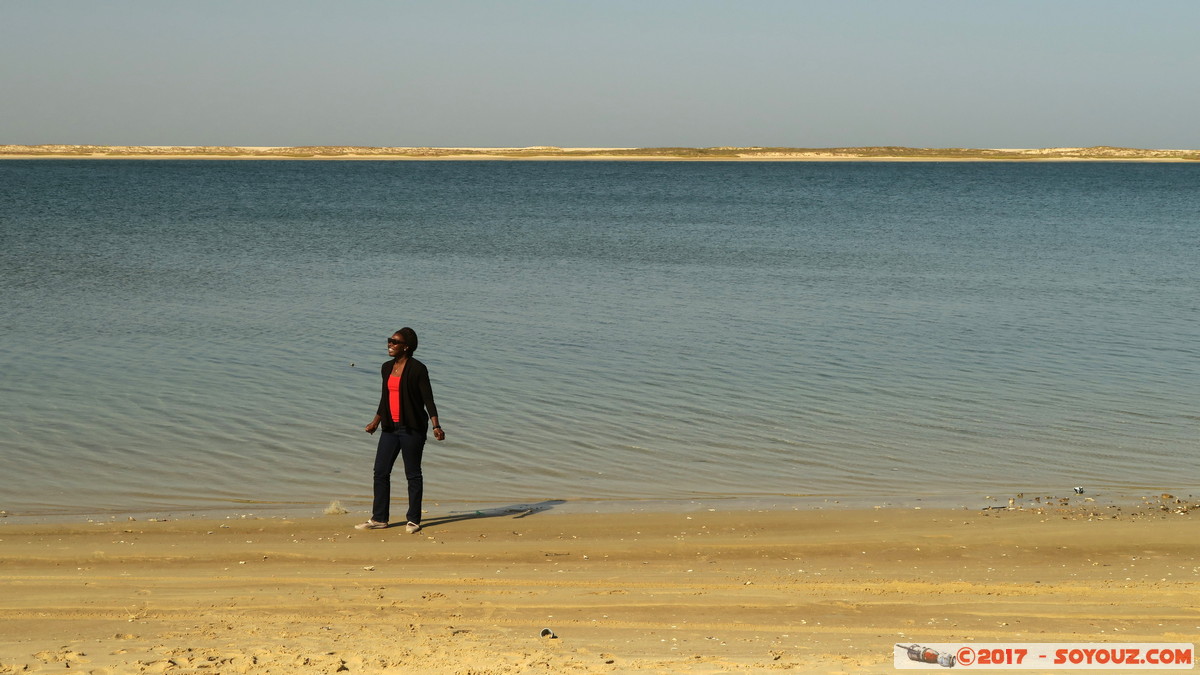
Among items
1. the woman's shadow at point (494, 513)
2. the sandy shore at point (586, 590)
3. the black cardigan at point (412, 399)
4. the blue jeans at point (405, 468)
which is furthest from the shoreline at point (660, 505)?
the black cardigan at point (412, 399)

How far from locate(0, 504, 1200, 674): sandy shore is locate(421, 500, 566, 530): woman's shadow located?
50 millimetres

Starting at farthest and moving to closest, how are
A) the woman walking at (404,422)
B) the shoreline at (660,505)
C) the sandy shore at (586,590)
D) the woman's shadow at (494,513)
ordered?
the shoreline at (660,505) → the woman's shadow at (494,513) → the woman walking at (404,422) → the sandy shore at (586,590)

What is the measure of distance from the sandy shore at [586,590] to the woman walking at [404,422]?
19cm

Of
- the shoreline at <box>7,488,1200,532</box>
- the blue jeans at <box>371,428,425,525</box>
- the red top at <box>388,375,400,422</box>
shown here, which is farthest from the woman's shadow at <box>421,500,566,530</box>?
the red top at <box>388,375,400,422</box>

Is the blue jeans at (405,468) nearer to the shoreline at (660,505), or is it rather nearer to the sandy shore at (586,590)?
the sandy shore at (586,590)

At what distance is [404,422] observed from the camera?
795 cm

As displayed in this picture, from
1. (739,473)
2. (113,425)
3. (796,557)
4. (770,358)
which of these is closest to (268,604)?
(796,557)

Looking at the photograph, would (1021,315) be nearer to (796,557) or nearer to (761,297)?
(761,297)

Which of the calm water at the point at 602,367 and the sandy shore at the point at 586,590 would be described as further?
the calm water at the point at 602,367

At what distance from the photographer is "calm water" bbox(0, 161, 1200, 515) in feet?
31.4

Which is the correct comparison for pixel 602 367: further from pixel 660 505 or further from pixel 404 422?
pixel 404 422

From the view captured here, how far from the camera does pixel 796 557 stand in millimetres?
7277

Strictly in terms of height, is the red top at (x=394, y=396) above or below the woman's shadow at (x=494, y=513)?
above

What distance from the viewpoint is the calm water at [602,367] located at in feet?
31.4
